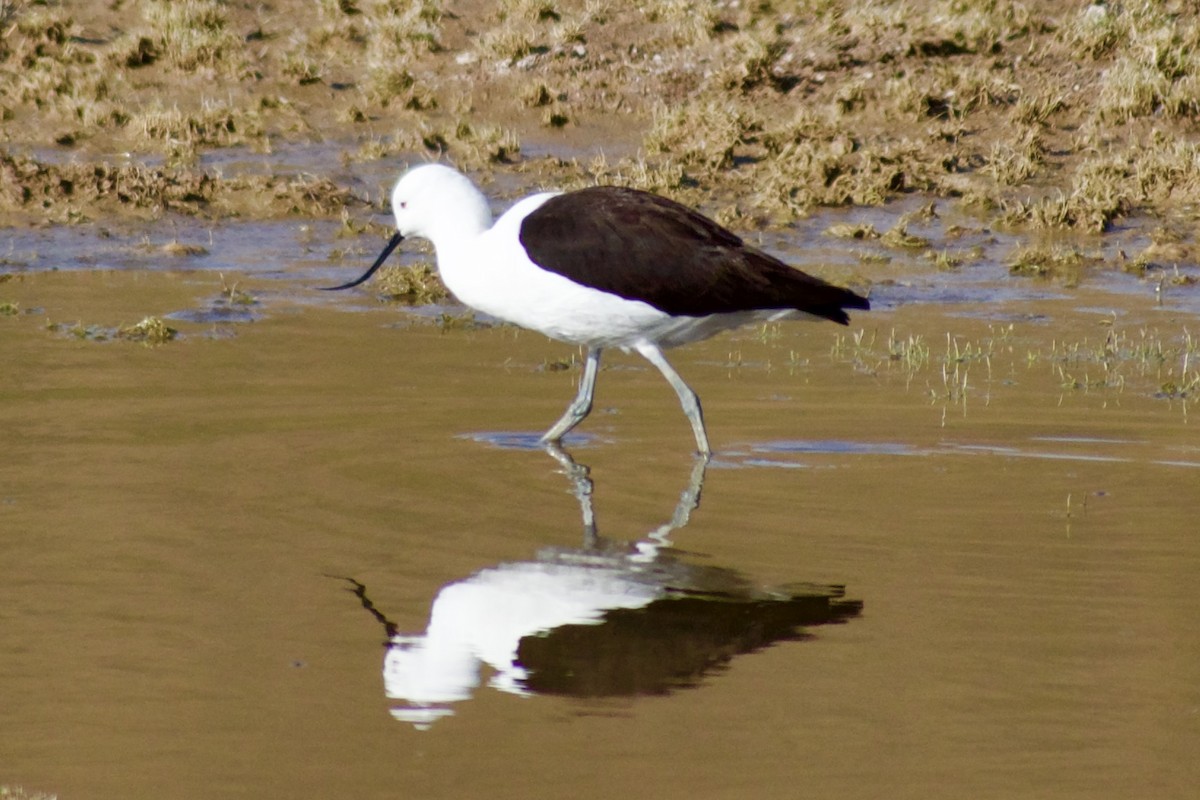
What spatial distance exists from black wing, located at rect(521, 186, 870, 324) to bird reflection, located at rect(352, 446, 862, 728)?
4.60 ft

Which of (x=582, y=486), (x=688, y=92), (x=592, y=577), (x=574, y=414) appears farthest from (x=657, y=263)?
(x=688, y=92)

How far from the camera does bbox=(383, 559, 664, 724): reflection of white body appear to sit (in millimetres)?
4805

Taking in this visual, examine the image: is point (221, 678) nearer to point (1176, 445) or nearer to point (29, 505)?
point (29, 505)

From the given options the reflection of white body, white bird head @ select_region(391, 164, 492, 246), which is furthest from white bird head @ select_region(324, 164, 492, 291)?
the reflection of white body

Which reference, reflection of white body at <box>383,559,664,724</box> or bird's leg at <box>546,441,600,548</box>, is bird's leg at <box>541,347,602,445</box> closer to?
bird's leg at <box>546,441,600,548</box>

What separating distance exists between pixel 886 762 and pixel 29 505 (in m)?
3.55

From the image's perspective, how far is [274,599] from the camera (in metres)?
5.56

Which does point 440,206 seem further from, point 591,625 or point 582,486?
point 591,625

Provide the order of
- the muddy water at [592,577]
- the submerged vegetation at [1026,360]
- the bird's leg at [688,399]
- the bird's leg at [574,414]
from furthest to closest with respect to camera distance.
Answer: the submerged vegetation at [1026,360] → the bird's leg at [574,414] → the bird's leg at [688,399] → the muddy water at [592,577]

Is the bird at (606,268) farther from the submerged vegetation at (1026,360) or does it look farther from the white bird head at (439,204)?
the submerged vegetation at (1026,360)

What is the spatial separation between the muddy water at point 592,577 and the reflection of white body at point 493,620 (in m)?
0.01

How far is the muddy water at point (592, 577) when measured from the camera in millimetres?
4328

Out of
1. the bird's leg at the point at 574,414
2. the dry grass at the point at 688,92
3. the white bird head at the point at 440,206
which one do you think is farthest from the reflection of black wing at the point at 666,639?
the dry grass at the point at 688,92

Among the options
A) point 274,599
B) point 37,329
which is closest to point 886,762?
point 274,599
